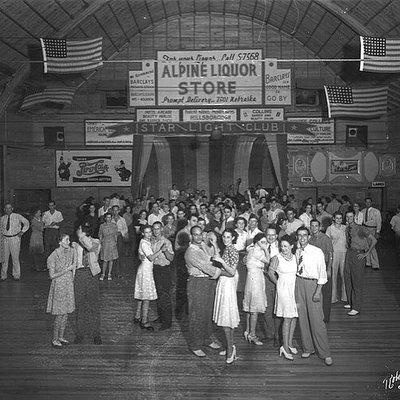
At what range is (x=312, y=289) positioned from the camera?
7.09 metres

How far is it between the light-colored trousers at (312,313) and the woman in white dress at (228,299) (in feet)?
2.74

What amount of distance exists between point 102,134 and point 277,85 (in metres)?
7.21

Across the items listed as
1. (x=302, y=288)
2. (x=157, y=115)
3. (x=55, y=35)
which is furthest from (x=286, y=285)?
(x=157, y=115)

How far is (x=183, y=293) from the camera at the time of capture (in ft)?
30.8

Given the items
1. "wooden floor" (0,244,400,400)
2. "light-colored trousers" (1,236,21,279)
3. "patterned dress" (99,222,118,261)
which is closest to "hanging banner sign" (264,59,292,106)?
"patterned dress" (99,222,118,261)

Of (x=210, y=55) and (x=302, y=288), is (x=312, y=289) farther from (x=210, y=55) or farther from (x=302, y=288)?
(x=210, y=55)

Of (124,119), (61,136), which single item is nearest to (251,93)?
(124,119)

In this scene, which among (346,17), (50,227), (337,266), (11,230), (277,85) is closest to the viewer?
(337,266)

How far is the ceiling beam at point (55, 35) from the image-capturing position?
58.0 ft

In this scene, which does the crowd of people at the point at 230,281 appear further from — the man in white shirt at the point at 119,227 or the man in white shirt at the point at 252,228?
the man in white shirt at the point at 119,227

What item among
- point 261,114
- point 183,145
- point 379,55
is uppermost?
point 379,55

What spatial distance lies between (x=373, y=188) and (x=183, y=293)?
1525 centimetres

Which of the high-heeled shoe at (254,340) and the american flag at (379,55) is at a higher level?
the american flag at (379,55)

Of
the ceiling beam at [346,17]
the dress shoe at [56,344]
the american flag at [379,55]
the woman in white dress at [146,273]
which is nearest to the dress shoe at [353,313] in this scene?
the woman in white dress at [146,273]
